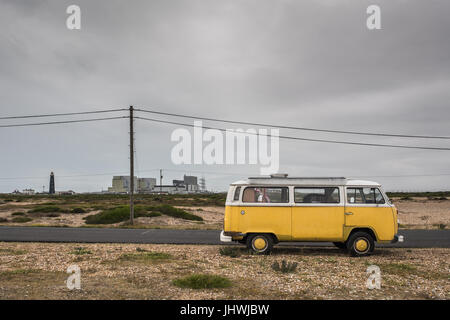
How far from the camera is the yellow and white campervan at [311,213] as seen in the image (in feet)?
41.7

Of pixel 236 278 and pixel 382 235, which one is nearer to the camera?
pixel 236 278

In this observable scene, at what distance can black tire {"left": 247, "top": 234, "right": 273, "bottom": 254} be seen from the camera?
42.2 ft

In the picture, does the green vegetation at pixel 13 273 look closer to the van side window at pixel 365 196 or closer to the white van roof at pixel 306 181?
the white van roof at pixel 306 181

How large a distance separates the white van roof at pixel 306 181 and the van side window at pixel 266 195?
0.23m

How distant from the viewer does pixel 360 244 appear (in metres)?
12.7

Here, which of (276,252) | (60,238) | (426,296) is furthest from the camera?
(60,238)

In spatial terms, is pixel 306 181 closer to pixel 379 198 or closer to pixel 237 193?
pixel 237 193

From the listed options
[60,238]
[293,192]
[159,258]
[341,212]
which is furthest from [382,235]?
[60,238]

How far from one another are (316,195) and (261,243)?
8.72ft

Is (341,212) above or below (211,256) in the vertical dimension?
above
